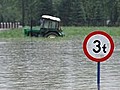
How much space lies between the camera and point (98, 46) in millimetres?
10438

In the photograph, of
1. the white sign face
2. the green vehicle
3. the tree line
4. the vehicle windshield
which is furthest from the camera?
the tree line

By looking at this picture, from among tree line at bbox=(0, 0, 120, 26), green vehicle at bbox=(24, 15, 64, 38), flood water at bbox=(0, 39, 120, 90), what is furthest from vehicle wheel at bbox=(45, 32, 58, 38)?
tree line at bbox=(0, 0, 120, 26)

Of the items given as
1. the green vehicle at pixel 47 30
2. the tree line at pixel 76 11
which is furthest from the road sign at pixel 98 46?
the tree line at pixel 76 11

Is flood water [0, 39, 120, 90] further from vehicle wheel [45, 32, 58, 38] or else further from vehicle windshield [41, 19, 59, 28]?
vehicle windshield [41, 19, 59, 28]

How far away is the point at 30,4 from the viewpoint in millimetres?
87250

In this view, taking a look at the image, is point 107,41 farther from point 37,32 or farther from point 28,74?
point 37,32

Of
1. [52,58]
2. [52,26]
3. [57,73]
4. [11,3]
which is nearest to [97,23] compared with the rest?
[11,3]

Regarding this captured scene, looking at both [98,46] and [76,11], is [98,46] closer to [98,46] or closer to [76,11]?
[98,46]

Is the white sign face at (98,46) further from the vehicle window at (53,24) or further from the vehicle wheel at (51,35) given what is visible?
the vehicle window at (53,24)

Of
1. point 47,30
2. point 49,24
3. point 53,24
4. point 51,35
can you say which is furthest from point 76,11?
point 51,35

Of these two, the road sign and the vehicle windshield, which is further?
the vehicle windshield

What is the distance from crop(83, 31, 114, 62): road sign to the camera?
10.4 metres

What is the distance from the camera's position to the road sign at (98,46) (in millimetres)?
10422

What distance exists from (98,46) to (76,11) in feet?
246
